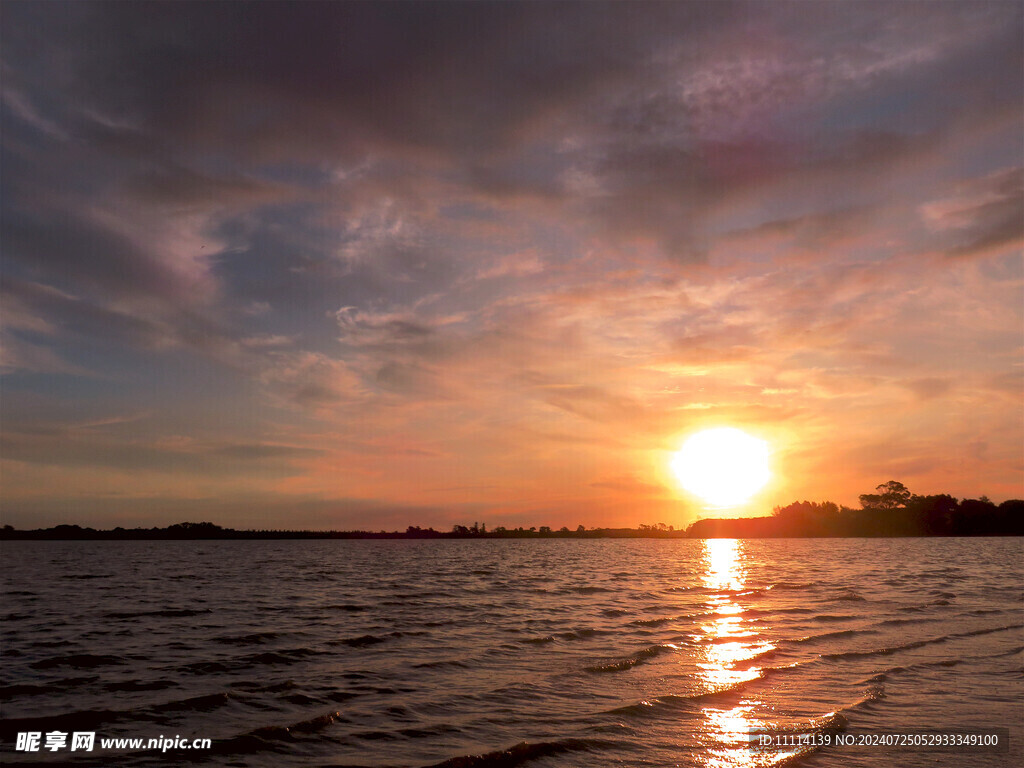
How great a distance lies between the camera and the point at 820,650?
80.6 ft

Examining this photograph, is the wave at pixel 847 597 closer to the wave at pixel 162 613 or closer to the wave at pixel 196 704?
the wave at pixel 196 704

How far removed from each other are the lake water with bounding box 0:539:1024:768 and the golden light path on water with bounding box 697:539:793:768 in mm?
75

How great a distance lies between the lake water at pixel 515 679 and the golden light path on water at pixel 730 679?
75mm

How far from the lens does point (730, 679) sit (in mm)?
20062

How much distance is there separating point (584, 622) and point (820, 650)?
11.1m

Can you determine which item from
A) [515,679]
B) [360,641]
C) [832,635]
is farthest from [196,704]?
[832,635]

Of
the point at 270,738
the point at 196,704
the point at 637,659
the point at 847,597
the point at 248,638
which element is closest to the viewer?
the point at 270,738

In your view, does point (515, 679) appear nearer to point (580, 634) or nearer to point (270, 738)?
point (270, 738)

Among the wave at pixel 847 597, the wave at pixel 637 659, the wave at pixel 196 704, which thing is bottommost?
the wave at pixel 847 597

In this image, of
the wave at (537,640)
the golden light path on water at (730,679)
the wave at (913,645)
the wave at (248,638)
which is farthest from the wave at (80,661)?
the wave at (913,645)

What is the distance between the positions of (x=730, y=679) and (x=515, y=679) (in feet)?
20.7

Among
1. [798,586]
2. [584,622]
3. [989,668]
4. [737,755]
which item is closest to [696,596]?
[798,586]

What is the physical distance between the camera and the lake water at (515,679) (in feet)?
46.2

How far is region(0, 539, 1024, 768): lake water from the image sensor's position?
1409 centimetres
